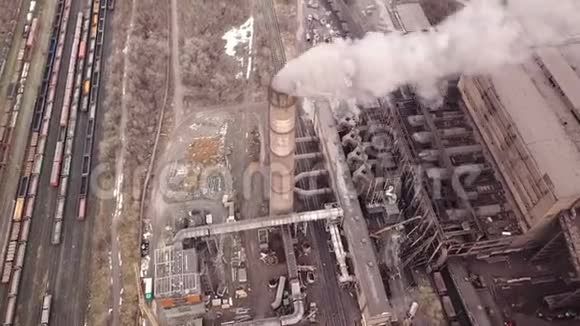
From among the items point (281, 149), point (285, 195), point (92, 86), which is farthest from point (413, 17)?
point (92, 86)

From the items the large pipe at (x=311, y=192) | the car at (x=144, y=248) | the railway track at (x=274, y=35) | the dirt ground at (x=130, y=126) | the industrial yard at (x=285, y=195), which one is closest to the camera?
the industrial yard at (x=285, y=195)

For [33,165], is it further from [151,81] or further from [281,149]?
[281,149]

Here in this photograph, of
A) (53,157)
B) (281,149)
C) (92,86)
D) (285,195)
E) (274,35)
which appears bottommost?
(285,195)

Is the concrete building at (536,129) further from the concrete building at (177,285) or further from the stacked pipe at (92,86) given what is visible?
the stacked pipe at (92,86)

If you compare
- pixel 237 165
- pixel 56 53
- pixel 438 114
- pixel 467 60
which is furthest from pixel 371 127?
pixel 56 53

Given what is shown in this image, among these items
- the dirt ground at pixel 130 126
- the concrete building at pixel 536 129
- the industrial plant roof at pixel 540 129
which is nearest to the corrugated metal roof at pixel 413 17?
the concrete building at pixel 536 129

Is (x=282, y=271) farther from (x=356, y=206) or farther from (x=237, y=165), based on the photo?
(x=237, y=165)
